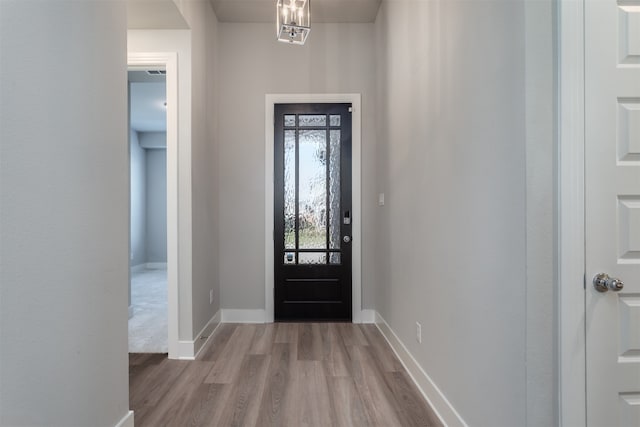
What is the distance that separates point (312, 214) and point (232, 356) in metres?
1.55

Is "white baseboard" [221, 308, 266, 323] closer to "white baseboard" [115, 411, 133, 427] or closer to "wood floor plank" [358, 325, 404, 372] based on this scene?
"wood floor plank" [358, 325, 404, 372]

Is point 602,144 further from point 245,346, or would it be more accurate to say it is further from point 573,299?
point 245,346

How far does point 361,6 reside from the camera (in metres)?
3.38

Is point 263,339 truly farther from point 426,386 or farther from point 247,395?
point 426,386

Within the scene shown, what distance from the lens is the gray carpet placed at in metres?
2.98

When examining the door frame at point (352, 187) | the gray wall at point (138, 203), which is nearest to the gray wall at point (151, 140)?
the gray wall at point (138, 203)

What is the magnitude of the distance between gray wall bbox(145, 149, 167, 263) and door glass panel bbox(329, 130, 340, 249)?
5.38 metres

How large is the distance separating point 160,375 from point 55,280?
150cm

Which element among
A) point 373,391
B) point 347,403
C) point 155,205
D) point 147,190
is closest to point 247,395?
point 347,403

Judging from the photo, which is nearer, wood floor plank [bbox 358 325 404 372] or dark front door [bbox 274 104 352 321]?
wood floor plank [bbox 358 325 404 372]

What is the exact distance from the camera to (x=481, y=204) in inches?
58.6

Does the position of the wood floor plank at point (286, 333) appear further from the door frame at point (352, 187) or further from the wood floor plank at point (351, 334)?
the wood floor plank at point (351, 334)

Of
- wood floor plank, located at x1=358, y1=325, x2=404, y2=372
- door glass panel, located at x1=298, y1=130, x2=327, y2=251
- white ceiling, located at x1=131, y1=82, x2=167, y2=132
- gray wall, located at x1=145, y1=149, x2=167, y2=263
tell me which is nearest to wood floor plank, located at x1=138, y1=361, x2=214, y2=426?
wood floor plank, located at x1=358, y1=325, x2=404, y2=372

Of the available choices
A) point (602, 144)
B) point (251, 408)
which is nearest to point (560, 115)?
point (602, 144)
